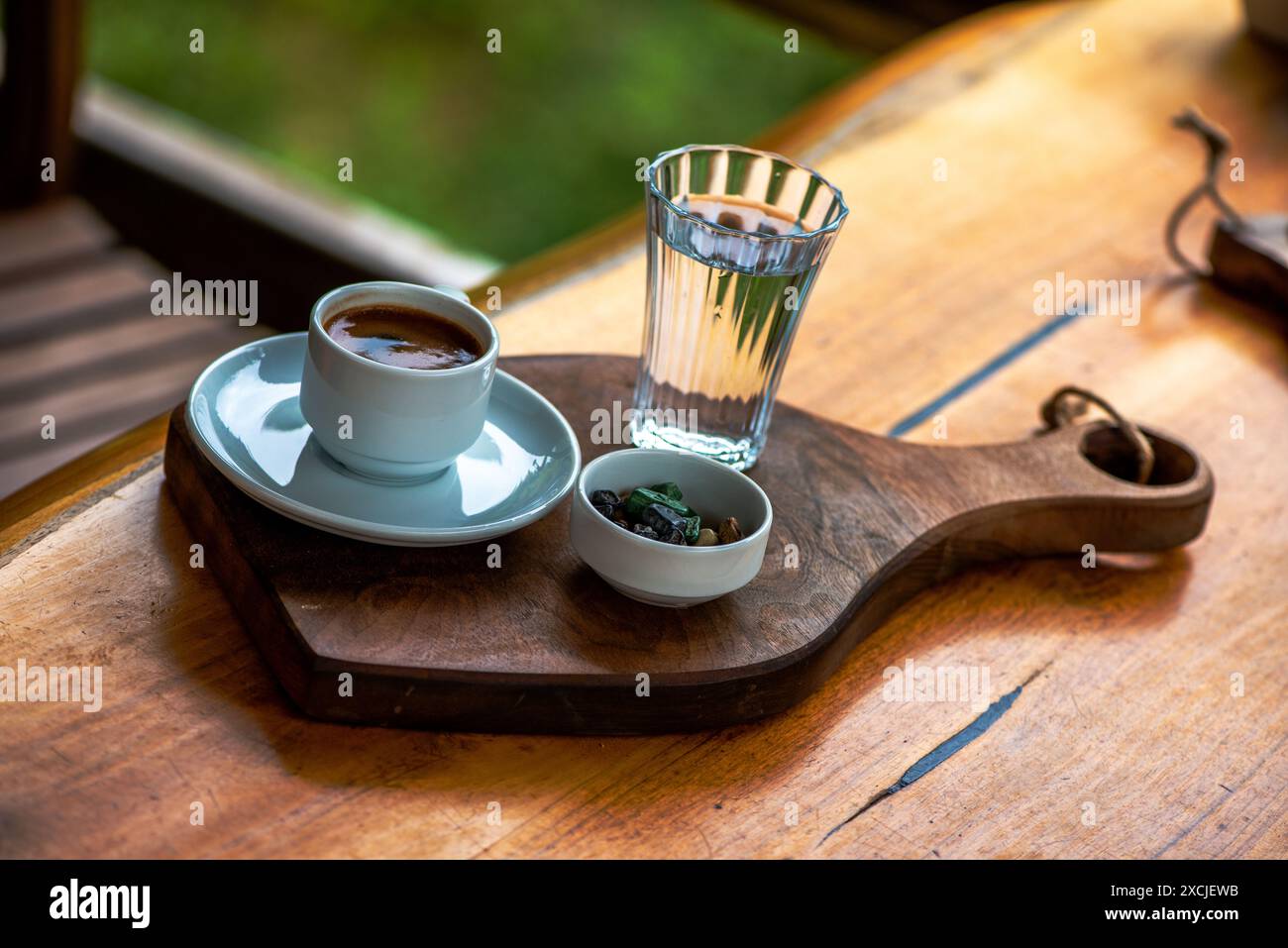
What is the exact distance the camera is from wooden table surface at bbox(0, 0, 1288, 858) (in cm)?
69

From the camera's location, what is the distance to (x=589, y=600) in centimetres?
79

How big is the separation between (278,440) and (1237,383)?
2.93ft

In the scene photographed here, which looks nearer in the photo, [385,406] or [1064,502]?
[385,406]

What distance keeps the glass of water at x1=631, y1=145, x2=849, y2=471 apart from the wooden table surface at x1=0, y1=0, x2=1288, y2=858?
178mm

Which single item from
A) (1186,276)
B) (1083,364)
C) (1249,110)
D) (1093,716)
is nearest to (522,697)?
(1093,716)

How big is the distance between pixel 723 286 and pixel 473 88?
2.91 m

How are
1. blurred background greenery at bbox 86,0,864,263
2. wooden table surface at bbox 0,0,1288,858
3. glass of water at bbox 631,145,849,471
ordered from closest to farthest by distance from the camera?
wooden table surface at bbox 0,0,1288,858, glass of water at bbox 631,145,849,471, blurred background greenery at bbox 86,0,864,263

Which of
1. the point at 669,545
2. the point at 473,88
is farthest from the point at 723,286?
the point at 473,88

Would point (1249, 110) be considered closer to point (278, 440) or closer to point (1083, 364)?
point (1083, 364)

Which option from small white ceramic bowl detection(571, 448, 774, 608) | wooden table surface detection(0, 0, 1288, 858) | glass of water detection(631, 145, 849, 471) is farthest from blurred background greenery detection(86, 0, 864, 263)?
small white ceramic bowl detection(571, 448, 774, 608)

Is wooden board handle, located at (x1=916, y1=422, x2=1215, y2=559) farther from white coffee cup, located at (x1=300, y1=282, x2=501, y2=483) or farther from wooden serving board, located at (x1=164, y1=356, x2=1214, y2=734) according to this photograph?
white coffee cup, located at (x1=300, y1=282, x2=501, y2=483)

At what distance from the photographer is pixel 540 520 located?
0.84 m

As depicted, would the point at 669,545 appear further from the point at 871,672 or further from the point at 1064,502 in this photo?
the point at 1064,502

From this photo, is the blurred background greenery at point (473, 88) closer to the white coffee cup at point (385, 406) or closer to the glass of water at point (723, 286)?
the glass of water at point (723, 286)
